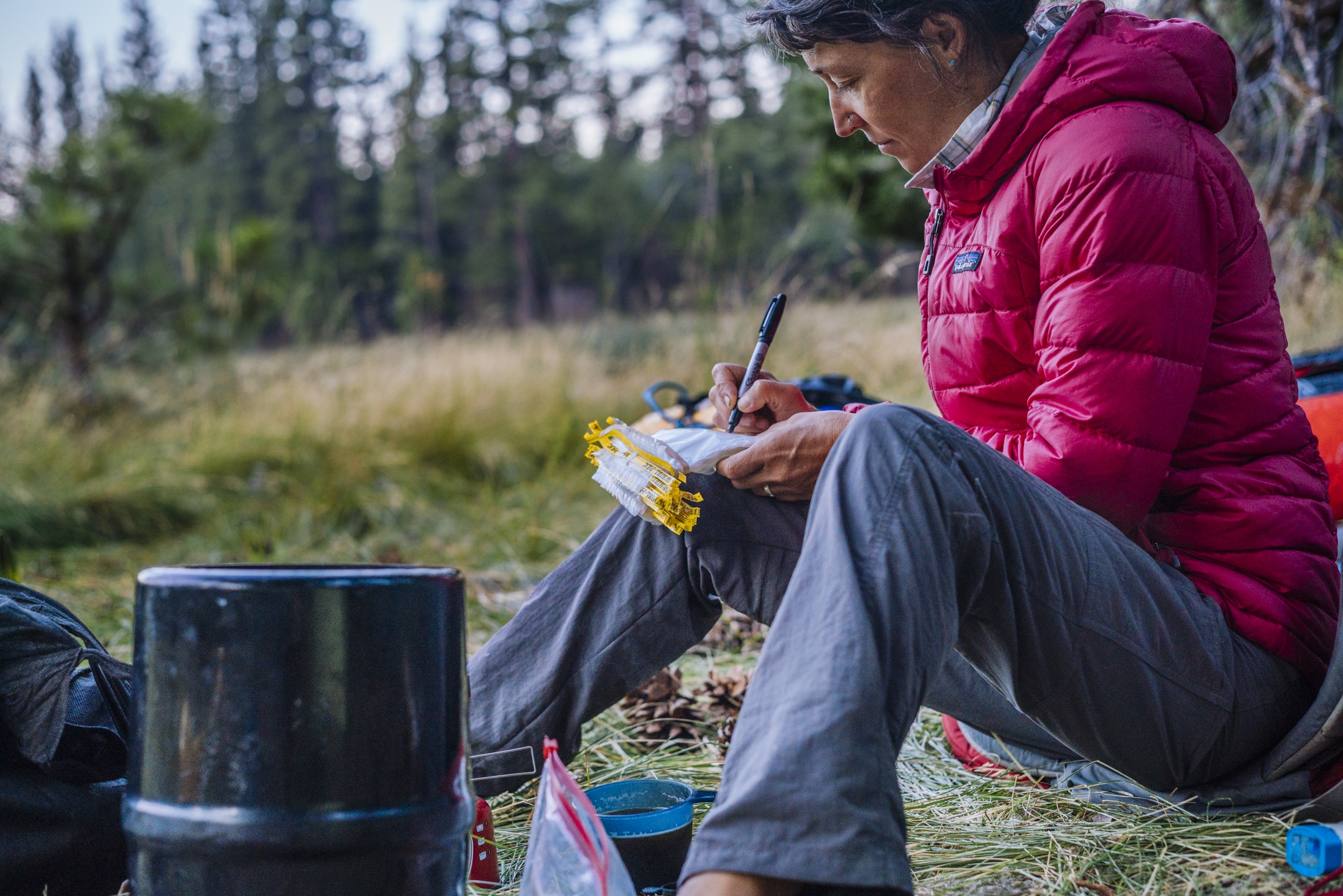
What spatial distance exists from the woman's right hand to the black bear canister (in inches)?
25.7

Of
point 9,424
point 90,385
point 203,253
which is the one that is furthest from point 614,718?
point 203,253

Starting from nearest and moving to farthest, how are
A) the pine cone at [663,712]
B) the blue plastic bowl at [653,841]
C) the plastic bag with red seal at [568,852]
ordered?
the plastic bag with red seal at [568,852], the blue plastic bowl at [653,841], the pine cone at [663,712]

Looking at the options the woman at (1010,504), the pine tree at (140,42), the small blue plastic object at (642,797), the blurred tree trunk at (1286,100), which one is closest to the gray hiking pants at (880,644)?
the woman at (1010,504)

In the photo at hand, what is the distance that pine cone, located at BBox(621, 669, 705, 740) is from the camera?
2.16m

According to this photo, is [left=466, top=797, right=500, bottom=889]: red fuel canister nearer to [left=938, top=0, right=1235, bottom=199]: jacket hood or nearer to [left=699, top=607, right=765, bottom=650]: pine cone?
[left=938, top=0, right=1235, bottom=199]: jacket hood

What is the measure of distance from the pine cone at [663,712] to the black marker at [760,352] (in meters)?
0.76

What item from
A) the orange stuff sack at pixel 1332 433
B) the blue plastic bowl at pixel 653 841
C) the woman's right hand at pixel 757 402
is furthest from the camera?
the orange stuff sack at pixel 1332 433

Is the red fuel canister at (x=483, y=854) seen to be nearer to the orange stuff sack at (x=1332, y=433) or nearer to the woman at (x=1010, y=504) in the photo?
the woman at (x=1010, y=504)

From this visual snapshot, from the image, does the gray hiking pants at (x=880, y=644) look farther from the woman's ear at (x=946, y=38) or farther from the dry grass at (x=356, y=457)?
the dry grass at (x=356, y=457)

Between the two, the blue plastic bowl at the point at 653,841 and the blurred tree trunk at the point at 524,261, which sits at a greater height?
the blurred tree trunk at the point at 524,261

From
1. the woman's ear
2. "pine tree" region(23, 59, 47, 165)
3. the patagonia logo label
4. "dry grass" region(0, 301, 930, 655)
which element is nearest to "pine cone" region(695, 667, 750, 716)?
"dry grass" region(0, 301, 930, 655)

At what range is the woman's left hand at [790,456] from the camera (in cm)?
134

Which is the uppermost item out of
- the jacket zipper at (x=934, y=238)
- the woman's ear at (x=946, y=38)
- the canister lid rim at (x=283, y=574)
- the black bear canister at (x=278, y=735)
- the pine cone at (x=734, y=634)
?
the woman's ear at (x=946, y=38)

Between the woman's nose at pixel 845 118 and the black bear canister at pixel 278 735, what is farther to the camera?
the woman's nose at pixel 845 118
